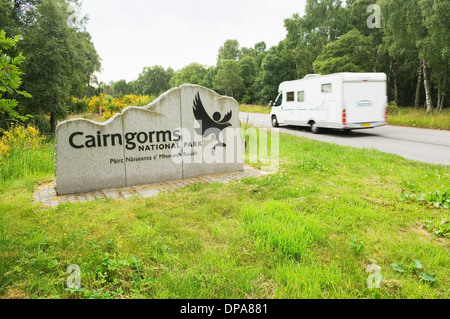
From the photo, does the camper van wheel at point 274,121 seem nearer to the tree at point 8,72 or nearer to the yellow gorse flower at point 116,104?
the yellow gorse flower at point 116,104

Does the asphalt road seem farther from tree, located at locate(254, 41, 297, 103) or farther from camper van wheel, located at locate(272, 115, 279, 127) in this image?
tree, located at locate(254, 41, 297, 103)

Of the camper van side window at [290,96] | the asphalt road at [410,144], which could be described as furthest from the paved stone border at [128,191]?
the camper van side window at [290,96]

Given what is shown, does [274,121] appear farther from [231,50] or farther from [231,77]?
[231,50]

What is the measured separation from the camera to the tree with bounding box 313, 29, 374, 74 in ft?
91.7

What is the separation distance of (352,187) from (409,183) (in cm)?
114

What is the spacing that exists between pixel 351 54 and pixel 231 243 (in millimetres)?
30760

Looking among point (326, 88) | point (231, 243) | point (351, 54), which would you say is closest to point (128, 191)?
point (231, 243)

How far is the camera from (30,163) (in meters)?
7.11

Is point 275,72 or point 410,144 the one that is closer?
point 410,144

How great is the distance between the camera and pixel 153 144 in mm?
5988

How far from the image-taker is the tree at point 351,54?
2794 cm

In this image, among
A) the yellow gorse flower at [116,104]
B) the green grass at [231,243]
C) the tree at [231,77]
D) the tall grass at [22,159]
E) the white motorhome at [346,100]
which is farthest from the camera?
the tree at [231,77]

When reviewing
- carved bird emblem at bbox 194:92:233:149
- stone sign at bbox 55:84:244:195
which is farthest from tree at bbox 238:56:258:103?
stone sign at bbox 55:84:244:195

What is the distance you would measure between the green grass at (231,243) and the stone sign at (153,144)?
104 cm
